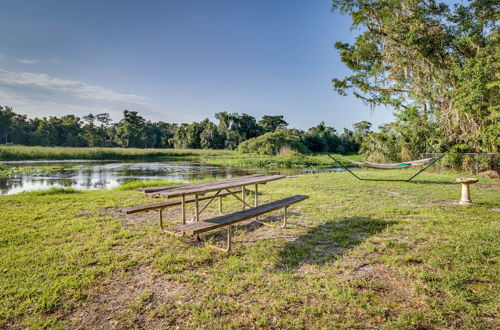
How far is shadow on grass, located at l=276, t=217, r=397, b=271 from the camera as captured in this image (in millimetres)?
2824

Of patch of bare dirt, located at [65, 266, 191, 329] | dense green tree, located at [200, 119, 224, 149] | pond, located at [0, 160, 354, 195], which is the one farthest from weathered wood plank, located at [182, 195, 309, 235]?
dense green tree, located at [200, 119, 224, 149]

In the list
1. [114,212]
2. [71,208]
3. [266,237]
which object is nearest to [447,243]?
[266,237]

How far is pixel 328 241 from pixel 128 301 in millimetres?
2384

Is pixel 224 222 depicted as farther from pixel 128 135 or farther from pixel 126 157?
pixel 128 135

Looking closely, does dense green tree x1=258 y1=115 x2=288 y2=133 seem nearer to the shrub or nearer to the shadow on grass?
the shrub

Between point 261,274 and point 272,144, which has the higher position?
point 272,144

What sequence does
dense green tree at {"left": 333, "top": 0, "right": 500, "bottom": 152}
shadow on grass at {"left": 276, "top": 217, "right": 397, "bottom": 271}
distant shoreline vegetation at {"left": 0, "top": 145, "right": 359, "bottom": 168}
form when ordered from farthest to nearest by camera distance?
distant shoreline vegetation at {"left": 0, "top": 145, "right": 359, "bottom": 168}, dense green tree at {"left": 333, "top": 0, "right": 500, "bottom": 152}, shadow on grass at {"left": 276, "top": 217, "right": 397, "bottom": 271}

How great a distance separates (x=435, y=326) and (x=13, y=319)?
3.02 metres

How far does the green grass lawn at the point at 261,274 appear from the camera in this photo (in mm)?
1890

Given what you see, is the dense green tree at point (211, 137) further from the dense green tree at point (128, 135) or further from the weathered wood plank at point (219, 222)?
the weathered wood plank at point (219, 222)

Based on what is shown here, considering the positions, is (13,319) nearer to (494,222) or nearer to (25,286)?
(25,286)

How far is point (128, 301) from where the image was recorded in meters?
2.10

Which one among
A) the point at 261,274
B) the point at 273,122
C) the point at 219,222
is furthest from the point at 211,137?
the point at 261,274

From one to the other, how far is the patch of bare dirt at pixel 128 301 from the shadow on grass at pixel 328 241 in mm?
1120
